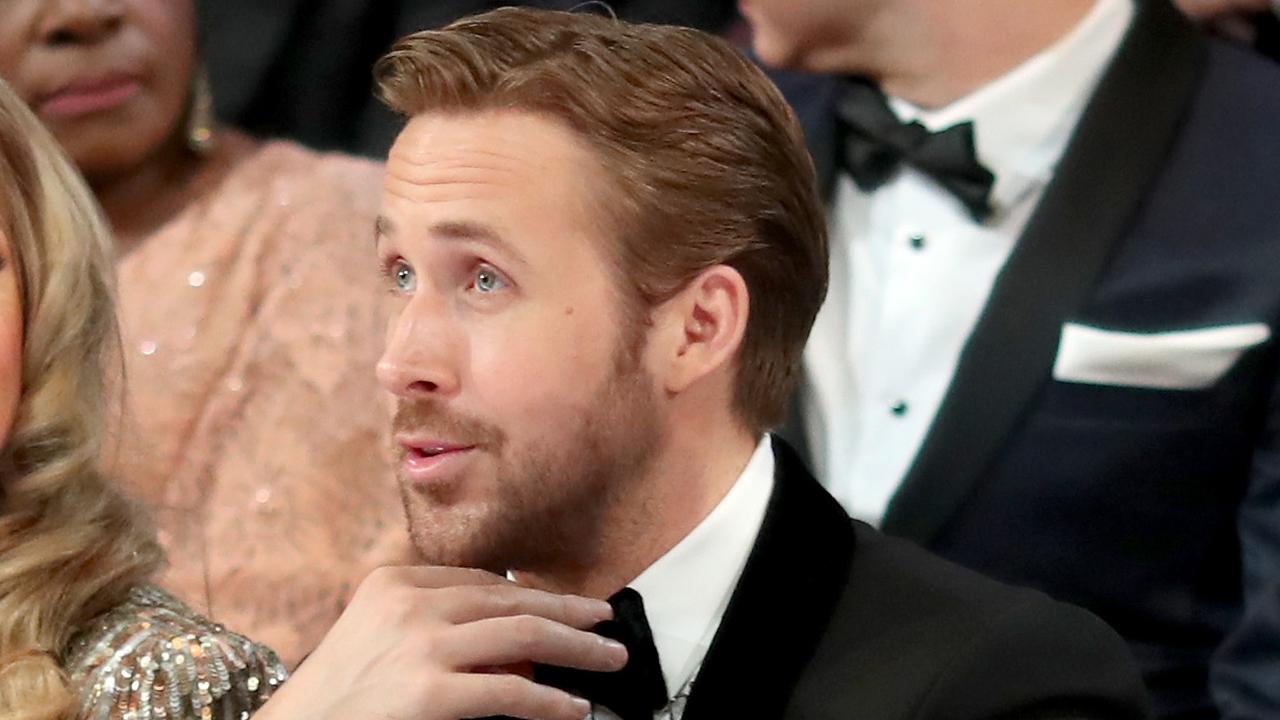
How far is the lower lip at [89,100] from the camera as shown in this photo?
5.30 feet

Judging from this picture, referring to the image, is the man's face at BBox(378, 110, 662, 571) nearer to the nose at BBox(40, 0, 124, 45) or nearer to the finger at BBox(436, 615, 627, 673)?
the finger at BBox(436, 615, 627, 673)

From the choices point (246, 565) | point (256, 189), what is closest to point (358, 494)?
point (246, 565)

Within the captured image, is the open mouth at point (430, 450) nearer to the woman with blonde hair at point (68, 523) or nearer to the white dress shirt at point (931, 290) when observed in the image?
the woman with blonde hair at point (68, 523)

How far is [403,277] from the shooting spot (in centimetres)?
115

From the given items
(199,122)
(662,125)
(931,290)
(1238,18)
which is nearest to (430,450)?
(662,125)

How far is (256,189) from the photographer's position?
168cm

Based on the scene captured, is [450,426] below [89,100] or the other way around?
the other way around

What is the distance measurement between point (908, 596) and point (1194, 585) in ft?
1.47

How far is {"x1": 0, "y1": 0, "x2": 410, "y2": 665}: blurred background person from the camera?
4.89ft

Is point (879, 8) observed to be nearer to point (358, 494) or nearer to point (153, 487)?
point (358, 494)

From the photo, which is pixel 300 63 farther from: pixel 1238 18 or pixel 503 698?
pixel 503 698

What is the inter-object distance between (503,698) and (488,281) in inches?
9.0

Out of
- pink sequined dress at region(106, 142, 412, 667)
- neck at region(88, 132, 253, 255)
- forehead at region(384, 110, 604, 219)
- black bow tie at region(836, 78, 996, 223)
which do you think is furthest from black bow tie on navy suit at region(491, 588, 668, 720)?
neck at region(88, 132, 253, 255)

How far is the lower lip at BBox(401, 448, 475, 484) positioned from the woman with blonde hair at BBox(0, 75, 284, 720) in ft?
0.51
